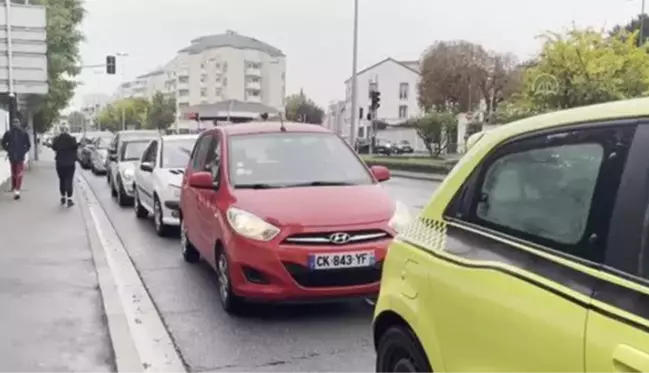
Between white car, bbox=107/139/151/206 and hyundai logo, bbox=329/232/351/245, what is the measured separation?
36.0 ft

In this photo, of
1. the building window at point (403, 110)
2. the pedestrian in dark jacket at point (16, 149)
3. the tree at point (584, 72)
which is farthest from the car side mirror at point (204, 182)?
the building window at point (403, 110)

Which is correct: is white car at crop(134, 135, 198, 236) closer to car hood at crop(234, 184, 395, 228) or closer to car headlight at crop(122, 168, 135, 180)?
car headlight at crop(122, 168, 135, 180)

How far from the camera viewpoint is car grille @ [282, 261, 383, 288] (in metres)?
5.72

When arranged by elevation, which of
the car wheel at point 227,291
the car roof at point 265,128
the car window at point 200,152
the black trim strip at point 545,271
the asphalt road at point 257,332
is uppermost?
the car roof at point 265,128

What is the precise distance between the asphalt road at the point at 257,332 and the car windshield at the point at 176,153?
4.12 metres

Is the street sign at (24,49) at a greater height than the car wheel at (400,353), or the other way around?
the street sign at (24,49)

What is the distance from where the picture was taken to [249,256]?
231 inches

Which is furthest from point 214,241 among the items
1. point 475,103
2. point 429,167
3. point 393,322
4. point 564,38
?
point 475,103

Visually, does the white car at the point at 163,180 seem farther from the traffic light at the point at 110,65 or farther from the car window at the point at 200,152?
the traffic light at the point at 110,65

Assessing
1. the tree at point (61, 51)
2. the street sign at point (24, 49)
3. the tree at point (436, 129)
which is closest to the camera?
A: the street sign at point (24, 49)

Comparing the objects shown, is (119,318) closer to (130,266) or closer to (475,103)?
(130,266)

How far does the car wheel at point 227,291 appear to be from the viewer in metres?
6.17

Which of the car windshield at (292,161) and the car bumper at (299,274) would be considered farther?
the car windshield at (292,161)

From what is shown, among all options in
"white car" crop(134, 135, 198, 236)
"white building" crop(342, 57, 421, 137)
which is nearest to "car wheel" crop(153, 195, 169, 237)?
"white car" crop(134, 135, 198, 236)
